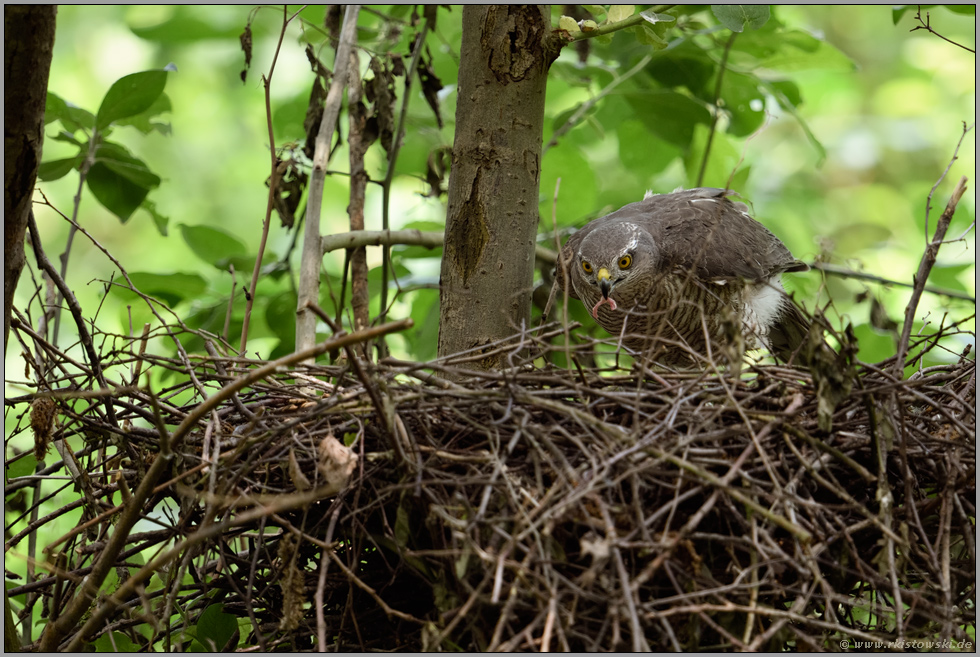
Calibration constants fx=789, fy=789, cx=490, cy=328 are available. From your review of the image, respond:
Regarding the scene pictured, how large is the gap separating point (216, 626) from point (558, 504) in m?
1.06

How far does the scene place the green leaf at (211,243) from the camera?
3549 millimetres

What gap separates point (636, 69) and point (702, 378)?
2.17m

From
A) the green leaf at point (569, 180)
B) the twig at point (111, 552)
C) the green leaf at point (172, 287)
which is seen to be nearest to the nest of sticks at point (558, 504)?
the twig at point (111, 552)

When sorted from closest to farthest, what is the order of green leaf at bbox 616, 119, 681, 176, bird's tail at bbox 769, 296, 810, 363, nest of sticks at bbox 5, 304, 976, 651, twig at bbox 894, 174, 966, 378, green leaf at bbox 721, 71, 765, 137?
1. nest of sticks at bbox 5, 304, 976, 651
2. twig at bbox 894, 174, 966, 378
3. bird's tail at bbox 769, 296, 810, 363
4. green leaf at bbox 721, 71, 765, 137
5. green leaf at bbox 616, 119, 681, 176

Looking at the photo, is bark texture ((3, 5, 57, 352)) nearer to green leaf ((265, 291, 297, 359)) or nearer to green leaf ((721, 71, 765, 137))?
green leaf ((265, 291, 297, 359))

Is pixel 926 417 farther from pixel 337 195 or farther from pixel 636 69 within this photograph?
pixel 337 195

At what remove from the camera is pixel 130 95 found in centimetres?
Answer: 290

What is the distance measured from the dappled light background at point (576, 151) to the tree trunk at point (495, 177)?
880mm

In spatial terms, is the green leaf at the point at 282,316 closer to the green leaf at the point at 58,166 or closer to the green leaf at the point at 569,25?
the green leaf at the point at 58,166

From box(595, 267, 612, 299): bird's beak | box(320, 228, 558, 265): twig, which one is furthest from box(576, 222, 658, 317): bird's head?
box(320, 228, 558, 265): twig

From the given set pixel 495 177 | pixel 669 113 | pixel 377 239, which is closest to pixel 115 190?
pixel 377 239

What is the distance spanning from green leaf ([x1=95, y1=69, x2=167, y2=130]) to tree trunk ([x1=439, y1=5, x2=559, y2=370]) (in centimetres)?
117

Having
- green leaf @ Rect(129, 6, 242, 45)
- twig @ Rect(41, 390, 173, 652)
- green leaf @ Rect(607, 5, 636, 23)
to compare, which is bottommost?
twig @ Rect(41, 390, 173, 652)

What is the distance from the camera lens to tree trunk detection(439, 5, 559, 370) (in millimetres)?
2551
